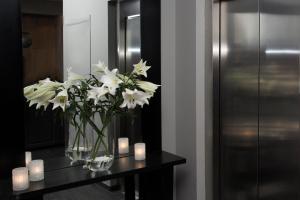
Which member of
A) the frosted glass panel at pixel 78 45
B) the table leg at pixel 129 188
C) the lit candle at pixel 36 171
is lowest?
the table leg at pixel 129 188

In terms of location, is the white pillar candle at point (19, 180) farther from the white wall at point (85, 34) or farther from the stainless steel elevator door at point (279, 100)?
the stainless steel elevator door at point (279, 100)

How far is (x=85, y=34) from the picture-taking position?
7.66ft

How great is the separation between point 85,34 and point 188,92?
940mm

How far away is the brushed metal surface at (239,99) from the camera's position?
8.11ft

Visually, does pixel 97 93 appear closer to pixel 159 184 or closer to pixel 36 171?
pixel 36 171

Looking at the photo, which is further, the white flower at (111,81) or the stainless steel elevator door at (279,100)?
the stainless steel elevator door at (279,100)

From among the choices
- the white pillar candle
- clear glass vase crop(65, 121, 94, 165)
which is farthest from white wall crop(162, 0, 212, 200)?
the white pillar candle

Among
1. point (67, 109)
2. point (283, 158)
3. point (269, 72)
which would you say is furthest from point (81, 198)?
point (269, 72)

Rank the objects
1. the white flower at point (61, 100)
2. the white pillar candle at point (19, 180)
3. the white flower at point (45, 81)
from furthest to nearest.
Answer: the white flower at point (45, 81)
the white flower at point (61, 100)
the white pillar candle at point (19, 180)

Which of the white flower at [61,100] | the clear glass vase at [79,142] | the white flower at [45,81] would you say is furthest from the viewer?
the clear glass vase at [79,142]

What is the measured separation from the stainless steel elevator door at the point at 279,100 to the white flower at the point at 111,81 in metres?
1.10

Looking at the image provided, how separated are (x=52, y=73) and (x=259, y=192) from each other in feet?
5.79

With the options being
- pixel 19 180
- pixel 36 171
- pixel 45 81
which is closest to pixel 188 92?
pixel 45 81

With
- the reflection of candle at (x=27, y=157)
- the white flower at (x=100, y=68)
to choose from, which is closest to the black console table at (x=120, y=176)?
the reflection of candle at (x=27, y=157)
